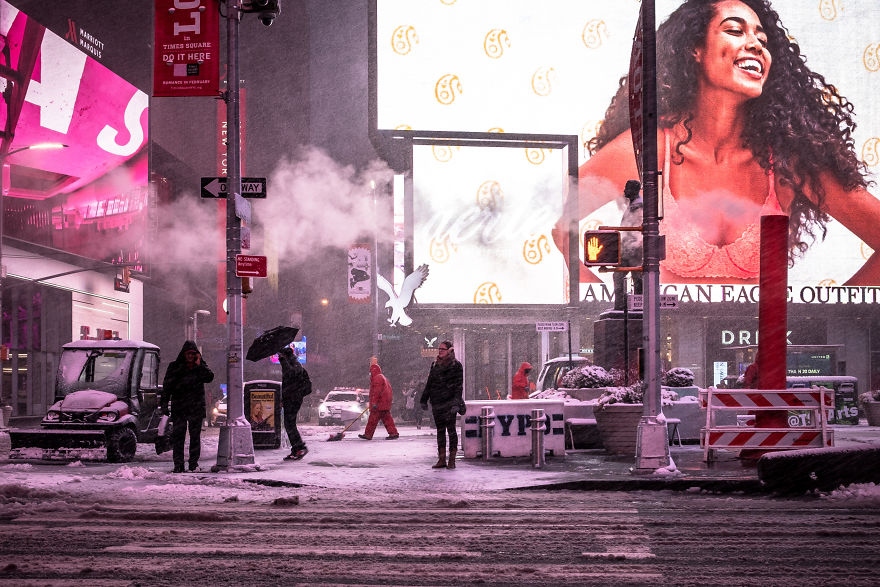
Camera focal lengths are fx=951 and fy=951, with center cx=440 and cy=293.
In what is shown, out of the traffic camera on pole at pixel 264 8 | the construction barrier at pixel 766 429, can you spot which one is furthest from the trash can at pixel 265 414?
the construction barrier at pixel 766 429

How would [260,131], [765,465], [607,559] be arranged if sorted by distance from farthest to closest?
[260,131], [765,465], [607,559]

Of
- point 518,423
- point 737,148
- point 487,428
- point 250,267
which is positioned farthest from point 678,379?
point 737,148

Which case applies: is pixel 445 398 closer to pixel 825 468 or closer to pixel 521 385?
pixel 825 468

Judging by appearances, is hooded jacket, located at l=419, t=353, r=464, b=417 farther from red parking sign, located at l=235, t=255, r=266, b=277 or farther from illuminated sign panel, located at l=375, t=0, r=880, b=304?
illuminated sign panel, located at l=375, t=0, r=880, b=304

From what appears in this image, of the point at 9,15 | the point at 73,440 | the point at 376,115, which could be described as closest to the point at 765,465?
the point at 73,440

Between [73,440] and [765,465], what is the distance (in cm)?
1078

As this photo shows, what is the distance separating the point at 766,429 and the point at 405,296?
2822cm

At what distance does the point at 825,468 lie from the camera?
1041cm

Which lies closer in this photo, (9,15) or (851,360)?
(9,15)

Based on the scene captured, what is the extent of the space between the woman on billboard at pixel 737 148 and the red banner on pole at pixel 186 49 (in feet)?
96.8

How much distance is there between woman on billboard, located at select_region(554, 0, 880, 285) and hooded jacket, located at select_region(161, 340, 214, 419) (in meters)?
29.9

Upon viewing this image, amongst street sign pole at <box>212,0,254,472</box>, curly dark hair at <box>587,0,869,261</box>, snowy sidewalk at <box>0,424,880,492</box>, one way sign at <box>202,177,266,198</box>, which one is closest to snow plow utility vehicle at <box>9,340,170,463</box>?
snowy sidewalk at <box>0,424,880,492</box>

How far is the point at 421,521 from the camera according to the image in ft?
28.6

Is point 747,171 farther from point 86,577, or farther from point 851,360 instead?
point 86,577
